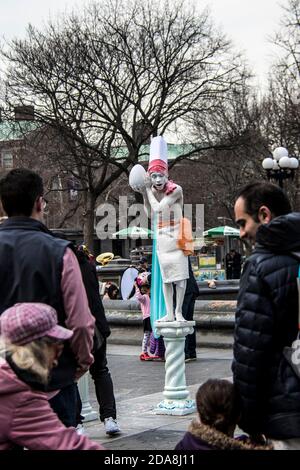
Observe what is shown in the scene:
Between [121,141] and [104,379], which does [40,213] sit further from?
[121,141]

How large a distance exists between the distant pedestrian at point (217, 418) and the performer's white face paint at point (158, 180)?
17.3 ft

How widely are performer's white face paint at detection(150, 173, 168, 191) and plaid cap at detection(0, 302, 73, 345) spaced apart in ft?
17.5

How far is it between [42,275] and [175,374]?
4.54 metres

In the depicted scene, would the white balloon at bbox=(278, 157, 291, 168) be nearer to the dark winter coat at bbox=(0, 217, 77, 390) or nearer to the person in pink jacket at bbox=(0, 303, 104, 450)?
the dark winter coat at bbox=(0, 217, 77, 390)

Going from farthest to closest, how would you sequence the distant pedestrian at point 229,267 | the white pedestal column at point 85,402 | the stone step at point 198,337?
the distant pedestrian at point 229,267
the stone step at point 198,337
the white pedestal column at point 85,402

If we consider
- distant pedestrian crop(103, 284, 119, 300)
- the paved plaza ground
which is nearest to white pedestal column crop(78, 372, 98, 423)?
the paved plaza ground

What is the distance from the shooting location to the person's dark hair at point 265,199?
3855 mm

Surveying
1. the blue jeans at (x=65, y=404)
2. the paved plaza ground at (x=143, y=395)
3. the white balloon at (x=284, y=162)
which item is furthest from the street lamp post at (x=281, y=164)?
the blue jeans at (x=65, y=404)

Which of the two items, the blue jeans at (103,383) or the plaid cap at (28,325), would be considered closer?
the plaid cap at (28,325)

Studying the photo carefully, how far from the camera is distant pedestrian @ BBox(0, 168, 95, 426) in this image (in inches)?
160

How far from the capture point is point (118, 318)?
1539 cm

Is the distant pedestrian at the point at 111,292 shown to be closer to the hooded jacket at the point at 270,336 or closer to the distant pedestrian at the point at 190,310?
the distant pedestrian at the point at 190,310

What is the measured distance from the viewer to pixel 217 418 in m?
3.56

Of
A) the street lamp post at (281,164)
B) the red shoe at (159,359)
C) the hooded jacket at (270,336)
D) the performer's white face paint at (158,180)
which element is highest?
the street lamp post at (281,164)
